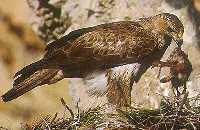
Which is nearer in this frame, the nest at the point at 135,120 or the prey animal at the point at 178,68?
the nest at the point at 135,120

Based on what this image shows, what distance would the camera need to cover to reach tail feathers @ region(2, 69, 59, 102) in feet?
16.3

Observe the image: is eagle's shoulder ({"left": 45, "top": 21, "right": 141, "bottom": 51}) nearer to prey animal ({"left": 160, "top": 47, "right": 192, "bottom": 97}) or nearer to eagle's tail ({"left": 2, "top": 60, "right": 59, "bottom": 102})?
eagle's tail ({"left": 2, "top": 60, "right": 59, "bottom": 102})

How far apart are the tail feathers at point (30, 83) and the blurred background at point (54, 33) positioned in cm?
137

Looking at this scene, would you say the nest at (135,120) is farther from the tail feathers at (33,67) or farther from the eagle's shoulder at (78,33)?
the eagle's shoulder at (78,33)

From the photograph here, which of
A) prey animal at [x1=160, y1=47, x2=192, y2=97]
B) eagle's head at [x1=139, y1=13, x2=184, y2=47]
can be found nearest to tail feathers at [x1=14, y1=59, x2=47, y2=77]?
eagle's head at [x1=139, y1=13, x2=184, y2=47]

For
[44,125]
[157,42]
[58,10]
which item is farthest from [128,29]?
[58,10]

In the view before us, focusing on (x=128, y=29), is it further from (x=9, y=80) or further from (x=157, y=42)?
(x=9, y=80)

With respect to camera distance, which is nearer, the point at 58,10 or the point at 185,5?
the point at 185,5

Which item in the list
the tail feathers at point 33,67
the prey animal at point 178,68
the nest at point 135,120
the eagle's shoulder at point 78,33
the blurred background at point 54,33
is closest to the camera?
the nest at point 135,120

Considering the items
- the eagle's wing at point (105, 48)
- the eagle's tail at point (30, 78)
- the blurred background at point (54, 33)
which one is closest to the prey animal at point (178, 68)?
the blurred background at point (54, 33)

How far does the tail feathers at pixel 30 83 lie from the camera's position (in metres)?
4.96

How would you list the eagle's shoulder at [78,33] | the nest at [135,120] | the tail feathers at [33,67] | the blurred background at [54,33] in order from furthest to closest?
the blurred background at [54,33], the eagle's shoulder at [78,33], the tail feathers at [33,67], the nest at [135,120]

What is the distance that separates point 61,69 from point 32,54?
126 inches

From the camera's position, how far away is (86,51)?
16.5ft
